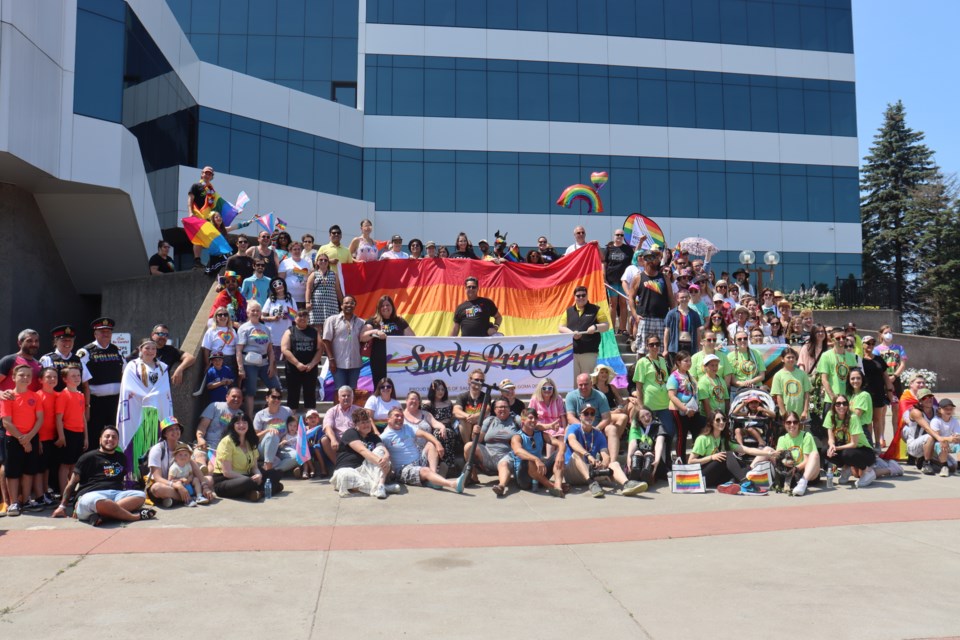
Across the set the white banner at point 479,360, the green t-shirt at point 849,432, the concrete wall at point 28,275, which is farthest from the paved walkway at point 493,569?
the concrete wall at point 28,275

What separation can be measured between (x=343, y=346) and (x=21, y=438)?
14.6 ft

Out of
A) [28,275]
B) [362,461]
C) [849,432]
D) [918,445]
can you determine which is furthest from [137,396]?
[918,445]

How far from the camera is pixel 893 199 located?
150ft

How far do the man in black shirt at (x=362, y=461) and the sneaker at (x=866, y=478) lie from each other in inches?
246

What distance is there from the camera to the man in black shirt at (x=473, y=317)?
41.7ft

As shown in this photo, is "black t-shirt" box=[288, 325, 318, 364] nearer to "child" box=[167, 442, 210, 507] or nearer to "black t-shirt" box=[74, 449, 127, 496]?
"child" box=[167, 442, 210, 507]

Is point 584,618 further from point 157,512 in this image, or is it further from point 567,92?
point 567,92

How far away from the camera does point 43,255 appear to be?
17.4 m

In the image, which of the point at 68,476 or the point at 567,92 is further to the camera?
the point at 567,92

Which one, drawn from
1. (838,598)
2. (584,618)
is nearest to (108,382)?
(584,618)

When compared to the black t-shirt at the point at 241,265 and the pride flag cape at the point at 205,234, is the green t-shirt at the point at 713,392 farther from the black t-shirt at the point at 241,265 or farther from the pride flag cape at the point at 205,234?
the pride flag cape at the point at 205,234

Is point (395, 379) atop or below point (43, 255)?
below

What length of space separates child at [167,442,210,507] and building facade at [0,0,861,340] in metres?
19.2

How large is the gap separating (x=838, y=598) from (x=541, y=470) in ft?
15.1
